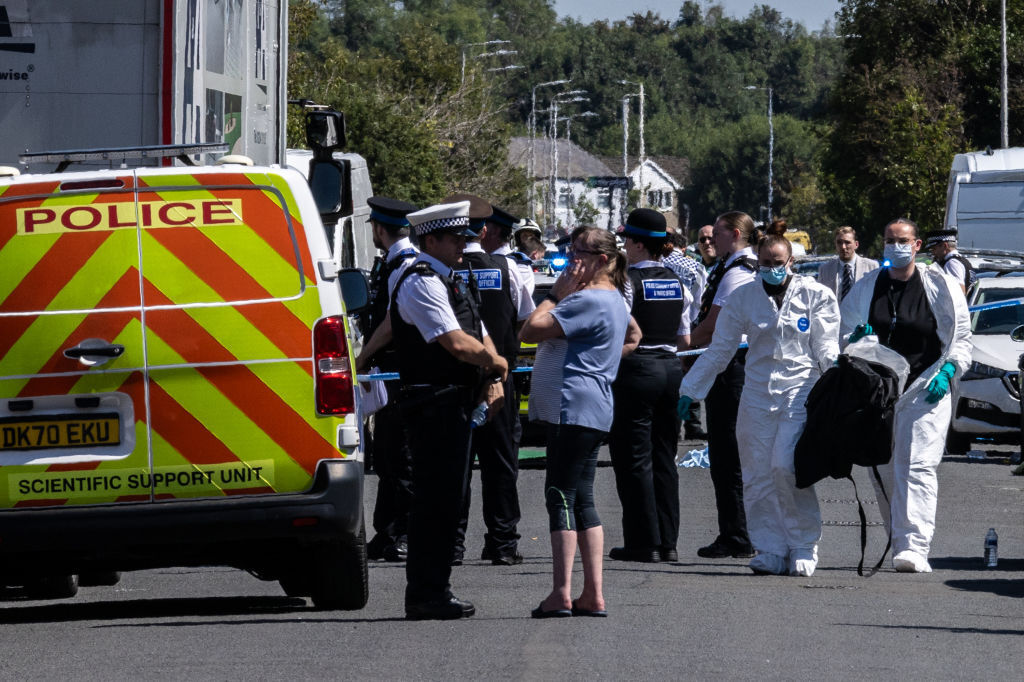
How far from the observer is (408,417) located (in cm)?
848

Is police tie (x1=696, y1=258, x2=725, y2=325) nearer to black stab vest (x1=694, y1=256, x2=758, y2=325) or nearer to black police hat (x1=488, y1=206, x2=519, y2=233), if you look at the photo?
black stab vest (x1=694, y1=256, x2=758, y2=325)

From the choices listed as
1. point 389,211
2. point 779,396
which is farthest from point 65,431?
point 779,396

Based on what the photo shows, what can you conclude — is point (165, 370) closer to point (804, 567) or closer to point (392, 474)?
point (392, 474)

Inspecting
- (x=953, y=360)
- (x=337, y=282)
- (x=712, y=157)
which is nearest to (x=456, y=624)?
(x=337, y=282)

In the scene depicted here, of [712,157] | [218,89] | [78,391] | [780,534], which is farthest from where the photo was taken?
[712,157]

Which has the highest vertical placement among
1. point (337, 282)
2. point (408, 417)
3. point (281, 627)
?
point (337, 282)

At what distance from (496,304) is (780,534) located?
1.92 m

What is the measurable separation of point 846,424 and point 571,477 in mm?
2143

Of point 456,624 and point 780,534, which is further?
point 780,534

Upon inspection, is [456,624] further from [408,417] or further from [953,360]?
[953,360]

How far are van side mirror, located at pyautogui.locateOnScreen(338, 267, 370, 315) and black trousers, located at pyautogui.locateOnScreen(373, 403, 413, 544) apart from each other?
1429mm

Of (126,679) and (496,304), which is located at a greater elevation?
(496,304)

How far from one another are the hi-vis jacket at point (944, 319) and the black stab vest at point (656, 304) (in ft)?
3.11

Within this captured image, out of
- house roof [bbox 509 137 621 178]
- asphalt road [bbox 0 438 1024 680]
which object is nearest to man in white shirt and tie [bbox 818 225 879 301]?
asphalt road [bbox 0 438 1024 680]
